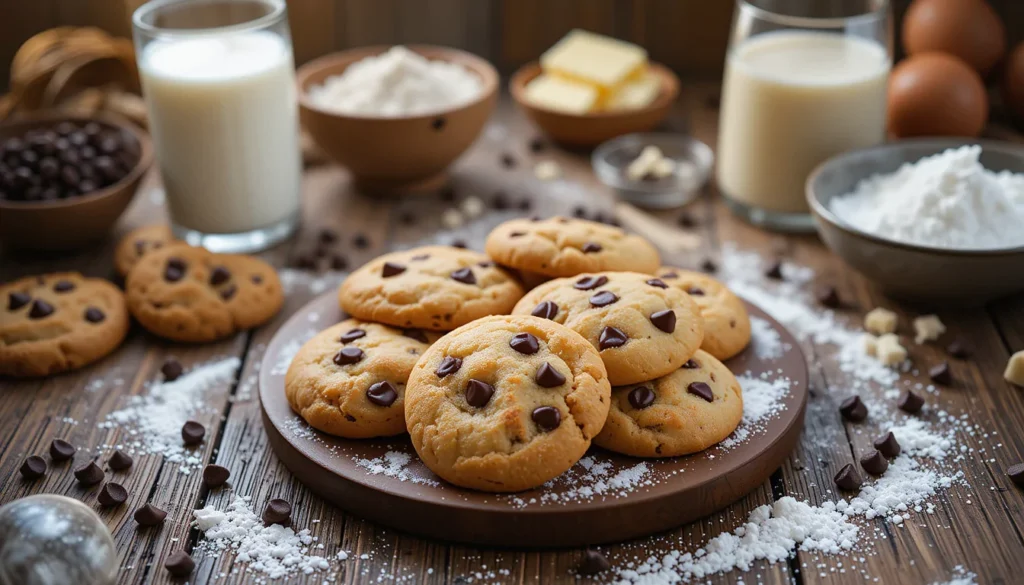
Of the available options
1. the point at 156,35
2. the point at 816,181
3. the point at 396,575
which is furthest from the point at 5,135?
the point at 816,181

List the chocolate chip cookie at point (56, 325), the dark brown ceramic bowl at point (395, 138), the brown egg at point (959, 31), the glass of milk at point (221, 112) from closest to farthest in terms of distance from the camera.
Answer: the chocolate chip cookie at point (56, 325)
the glass of milk at point (221, 112)
the dark brown ceramic bowl at point (395, 138)
the brown egg at point (959, 31)

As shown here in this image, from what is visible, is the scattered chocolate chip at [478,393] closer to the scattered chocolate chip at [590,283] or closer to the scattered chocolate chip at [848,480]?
the scattered chocolate chip at [590,283]

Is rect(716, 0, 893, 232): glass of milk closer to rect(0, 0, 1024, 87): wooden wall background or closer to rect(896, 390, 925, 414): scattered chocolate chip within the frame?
rect(896, 390, 925, 414): scattered chocolate chip

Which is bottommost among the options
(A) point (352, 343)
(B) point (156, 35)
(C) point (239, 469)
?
(C) point (239, 469)

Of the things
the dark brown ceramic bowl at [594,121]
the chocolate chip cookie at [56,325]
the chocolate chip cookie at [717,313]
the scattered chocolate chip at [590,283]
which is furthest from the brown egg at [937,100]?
the chocolate chip cookie at [56,325]

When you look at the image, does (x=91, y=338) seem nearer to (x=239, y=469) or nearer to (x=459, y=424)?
(x=239, y=469)

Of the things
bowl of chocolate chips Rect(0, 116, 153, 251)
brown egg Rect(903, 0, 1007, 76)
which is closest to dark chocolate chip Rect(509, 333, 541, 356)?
bowl of chocolate chips Rect(0, 116, 153, 251)

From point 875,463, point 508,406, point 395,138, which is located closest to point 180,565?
point 508,406
